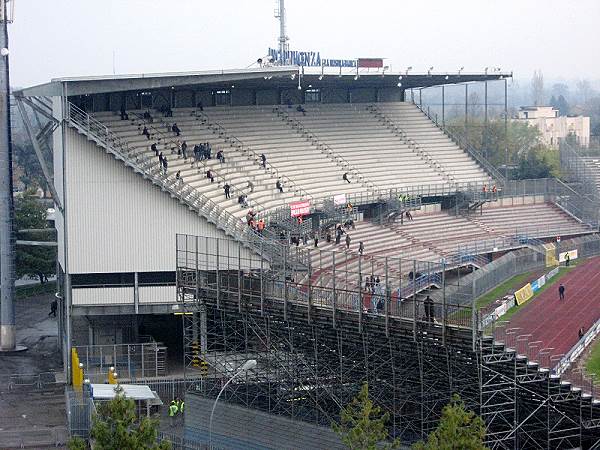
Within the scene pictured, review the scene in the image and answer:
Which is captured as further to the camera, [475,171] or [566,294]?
[475,171]

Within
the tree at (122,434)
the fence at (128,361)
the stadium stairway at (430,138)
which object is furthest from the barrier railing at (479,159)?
the tree at (122,434)

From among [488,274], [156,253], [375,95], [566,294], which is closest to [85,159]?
[156,253]

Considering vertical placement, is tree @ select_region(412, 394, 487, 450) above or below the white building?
below

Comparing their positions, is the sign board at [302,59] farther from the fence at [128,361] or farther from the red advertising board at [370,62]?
the fence at [128,361]

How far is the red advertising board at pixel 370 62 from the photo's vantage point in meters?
65.9

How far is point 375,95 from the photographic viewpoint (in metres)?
74.2

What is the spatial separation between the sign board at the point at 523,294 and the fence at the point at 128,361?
14.6 metres

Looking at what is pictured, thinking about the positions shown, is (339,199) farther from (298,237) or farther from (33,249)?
(33,249)

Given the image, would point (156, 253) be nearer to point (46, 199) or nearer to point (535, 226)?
point (535, 226)

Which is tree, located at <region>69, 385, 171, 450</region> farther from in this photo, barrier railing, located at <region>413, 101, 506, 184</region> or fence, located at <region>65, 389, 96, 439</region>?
barrier railing, located at <region>413, 101, 506, 184</region>

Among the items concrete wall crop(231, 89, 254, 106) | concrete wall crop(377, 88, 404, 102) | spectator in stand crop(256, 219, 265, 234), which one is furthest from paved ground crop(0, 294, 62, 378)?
concrete wall crop(377, 88, 404, 102)

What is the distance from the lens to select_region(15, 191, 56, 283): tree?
2813 inches

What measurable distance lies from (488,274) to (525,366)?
24427mm

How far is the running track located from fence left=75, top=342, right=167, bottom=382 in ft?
39.3
